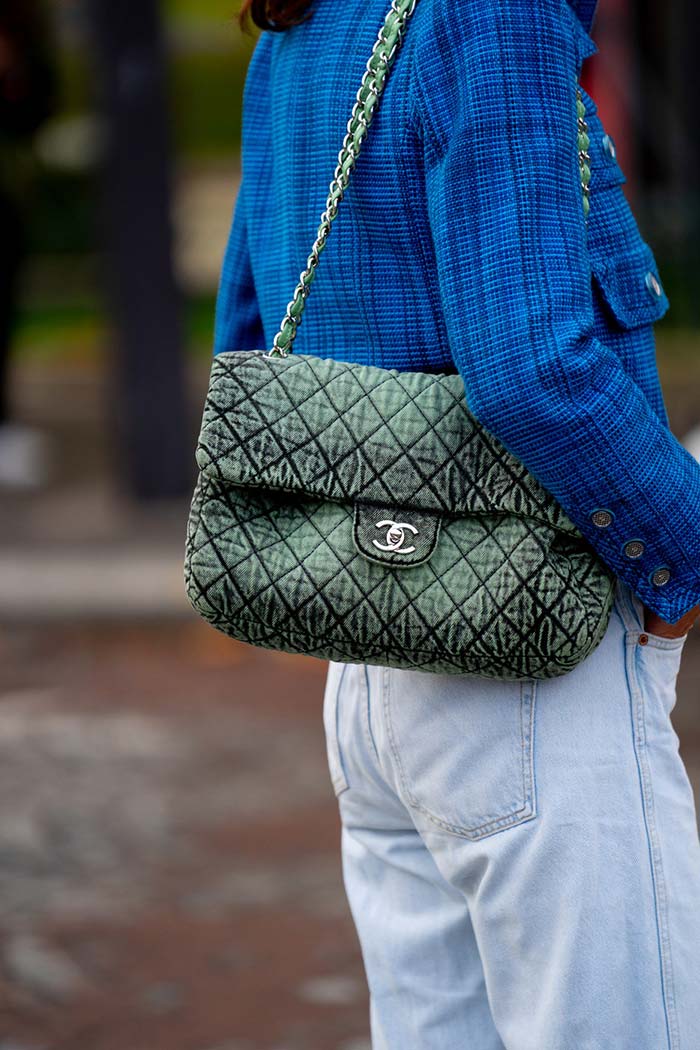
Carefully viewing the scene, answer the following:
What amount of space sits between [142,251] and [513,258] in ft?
15.6

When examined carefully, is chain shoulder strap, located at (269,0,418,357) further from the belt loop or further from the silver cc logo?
the belt loop

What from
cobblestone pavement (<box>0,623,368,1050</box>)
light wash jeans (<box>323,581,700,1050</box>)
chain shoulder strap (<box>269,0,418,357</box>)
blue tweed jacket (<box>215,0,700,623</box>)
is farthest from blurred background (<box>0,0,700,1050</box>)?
chain shoulder strap (<box>269,0,418,357</box>)

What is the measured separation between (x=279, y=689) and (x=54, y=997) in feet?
5.79

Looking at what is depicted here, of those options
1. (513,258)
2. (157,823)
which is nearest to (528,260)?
(513,258)

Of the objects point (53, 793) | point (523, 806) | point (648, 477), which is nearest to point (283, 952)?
point (53, 793)

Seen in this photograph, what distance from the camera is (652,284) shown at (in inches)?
61.6

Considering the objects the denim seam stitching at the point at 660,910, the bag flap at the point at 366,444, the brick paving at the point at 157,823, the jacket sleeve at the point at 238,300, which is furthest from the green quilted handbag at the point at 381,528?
the brick paving at the point at 157,823

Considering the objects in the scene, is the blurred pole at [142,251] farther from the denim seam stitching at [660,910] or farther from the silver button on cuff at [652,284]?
the denim seam stitching at [660,910]

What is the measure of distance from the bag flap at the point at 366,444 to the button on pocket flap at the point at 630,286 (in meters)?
0.17

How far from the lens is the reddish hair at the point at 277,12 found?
1.65 metres

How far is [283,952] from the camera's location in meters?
3.11

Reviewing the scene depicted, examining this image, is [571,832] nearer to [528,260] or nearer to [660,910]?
[660,910]

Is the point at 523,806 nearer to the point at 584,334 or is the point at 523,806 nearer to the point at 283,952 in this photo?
the point at 584,334

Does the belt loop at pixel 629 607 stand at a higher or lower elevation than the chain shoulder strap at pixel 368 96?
lower
